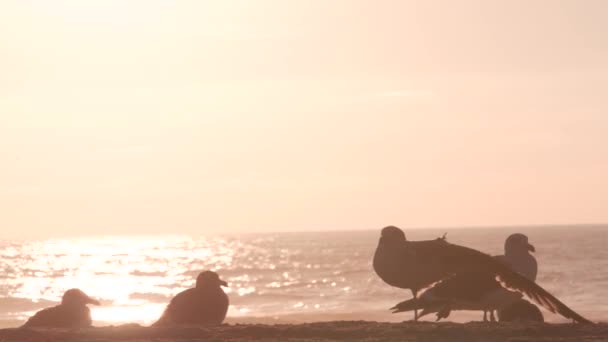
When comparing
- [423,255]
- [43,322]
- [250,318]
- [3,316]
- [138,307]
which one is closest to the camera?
[423,255]

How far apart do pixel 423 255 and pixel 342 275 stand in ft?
226

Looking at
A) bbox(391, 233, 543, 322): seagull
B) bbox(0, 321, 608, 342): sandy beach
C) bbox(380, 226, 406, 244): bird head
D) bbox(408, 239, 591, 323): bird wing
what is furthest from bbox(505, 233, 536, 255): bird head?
bbox(0, 321, 608, 342): sandy beach

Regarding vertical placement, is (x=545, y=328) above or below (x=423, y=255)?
below

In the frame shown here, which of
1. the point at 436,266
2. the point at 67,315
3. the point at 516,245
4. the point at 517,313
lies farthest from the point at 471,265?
the point at 67,315

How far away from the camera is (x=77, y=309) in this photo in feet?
47.4

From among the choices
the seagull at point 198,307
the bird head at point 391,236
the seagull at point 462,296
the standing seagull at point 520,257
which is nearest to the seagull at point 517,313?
the standing seagull at point 520,257

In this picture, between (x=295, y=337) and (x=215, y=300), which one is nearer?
(x=295, y=337)

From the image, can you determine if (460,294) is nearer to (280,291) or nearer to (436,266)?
(436,266)

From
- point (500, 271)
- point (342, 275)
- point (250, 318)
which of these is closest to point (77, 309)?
point (500, 271)

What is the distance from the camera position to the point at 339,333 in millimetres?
10148

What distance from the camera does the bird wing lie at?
10.4 metres

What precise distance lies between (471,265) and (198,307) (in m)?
4.14

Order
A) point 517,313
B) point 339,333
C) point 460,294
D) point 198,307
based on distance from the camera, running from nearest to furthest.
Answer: point 339,333
point 460,294
point 198,307
point 517,313

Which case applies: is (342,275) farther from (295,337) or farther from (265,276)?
(295,337)
